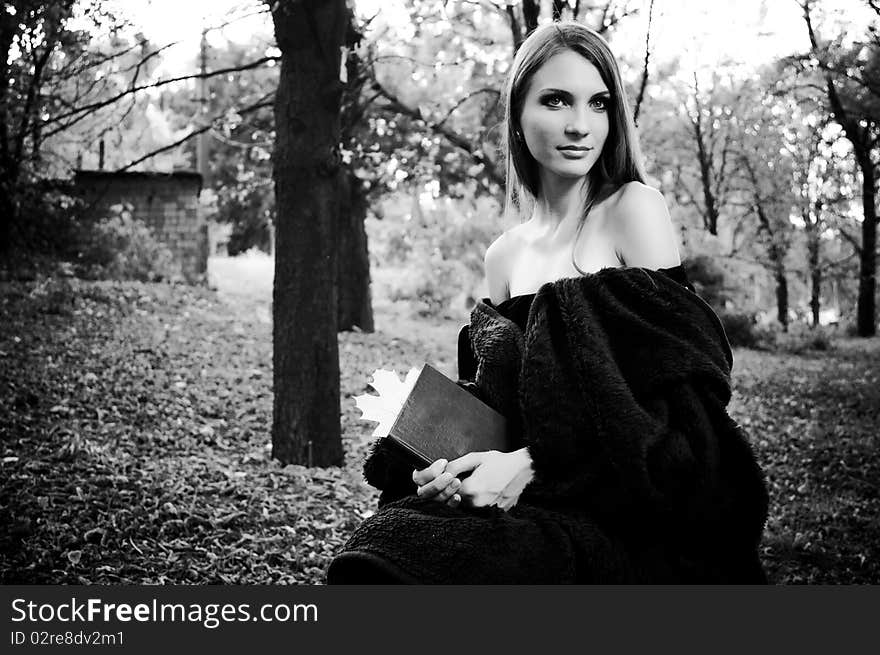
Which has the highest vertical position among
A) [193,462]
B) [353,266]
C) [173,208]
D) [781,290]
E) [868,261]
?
[173,208]

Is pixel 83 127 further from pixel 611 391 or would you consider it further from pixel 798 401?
pixel 798 401

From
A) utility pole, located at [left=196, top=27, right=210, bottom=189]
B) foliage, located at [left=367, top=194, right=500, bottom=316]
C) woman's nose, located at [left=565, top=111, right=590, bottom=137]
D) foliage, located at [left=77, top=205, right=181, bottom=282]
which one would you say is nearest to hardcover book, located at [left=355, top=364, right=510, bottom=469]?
woman's nose, located at [left=565, top=111, right=590, bottom=137]

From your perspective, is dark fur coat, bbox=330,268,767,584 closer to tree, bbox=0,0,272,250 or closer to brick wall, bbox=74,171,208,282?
tree, bbox=0,0,272,250

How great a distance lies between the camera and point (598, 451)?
1.73m

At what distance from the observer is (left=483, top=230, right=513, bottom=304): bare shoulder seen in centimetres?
235

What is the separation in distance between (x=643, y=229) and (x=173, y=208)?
794 inches

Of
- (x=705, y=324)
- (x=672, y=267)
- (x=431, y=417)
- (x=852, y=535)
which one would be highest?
(x=672, y=267)

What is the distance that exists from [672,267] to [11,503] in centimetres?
456

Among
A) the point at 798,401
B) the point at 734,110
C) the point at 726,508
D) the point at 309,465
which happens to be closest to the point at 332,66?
the point at 309,465

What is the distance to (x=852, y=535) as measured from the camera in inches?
229

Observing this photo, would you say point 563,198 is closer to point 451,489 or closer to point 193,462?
point 451,489

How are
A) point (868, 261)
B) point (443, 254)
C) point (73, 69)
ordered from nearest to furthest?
point (73, 69), point (868, 261), point (443, 254)

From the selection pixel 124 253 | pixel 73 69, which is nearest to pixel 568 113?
pixel 73 69

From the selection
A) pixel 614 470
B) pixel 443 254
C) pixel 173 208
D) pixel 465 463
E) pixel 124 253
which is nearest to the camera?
pixel 614 470
